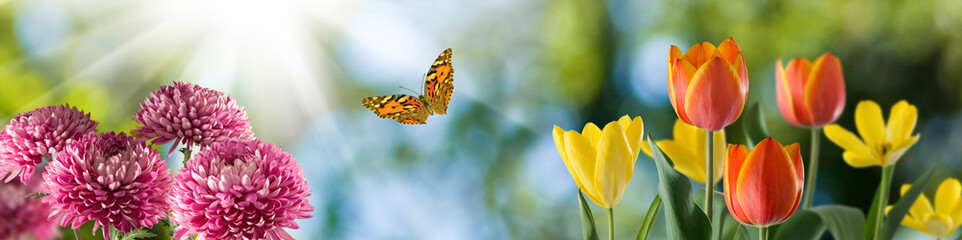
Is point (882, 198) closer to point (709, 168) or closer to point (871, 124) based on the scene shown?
point (871, 124)

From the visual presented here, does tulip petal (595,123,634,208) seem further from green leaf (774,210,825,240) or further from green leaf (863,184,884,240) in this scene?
green leaf (863,184,884,240)

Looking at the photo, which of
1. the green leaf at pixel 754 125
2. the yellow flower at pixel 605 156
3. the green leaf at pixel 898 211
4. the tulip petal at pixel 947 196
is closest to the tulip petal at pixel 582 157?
the yellow flower at pixel 605 156

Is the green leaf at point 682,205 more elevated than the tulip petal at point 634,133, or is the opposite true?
the tulip petal at point 634,133

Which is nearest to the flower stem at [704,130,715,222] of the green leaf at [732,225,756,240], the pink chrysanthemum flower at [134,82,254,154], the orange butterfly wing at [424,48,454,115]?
the green leaf at [732,225,756,240]

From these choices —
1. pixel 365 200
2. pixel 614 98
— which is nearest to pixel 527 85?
pixel 614 98

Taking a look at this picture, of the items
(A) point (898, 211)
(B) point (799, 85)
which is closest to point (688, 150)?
(B) point (799, 85)

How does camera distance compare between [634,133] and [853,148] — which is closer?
[634,133]

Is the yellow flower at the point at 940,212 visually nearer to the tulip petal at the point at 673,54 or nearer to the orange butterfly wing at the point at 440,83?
the tulip petal at the point at 673,54

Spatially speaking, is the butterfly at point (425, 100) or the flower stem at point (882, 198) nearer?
the flower stem at point (882, 198)
